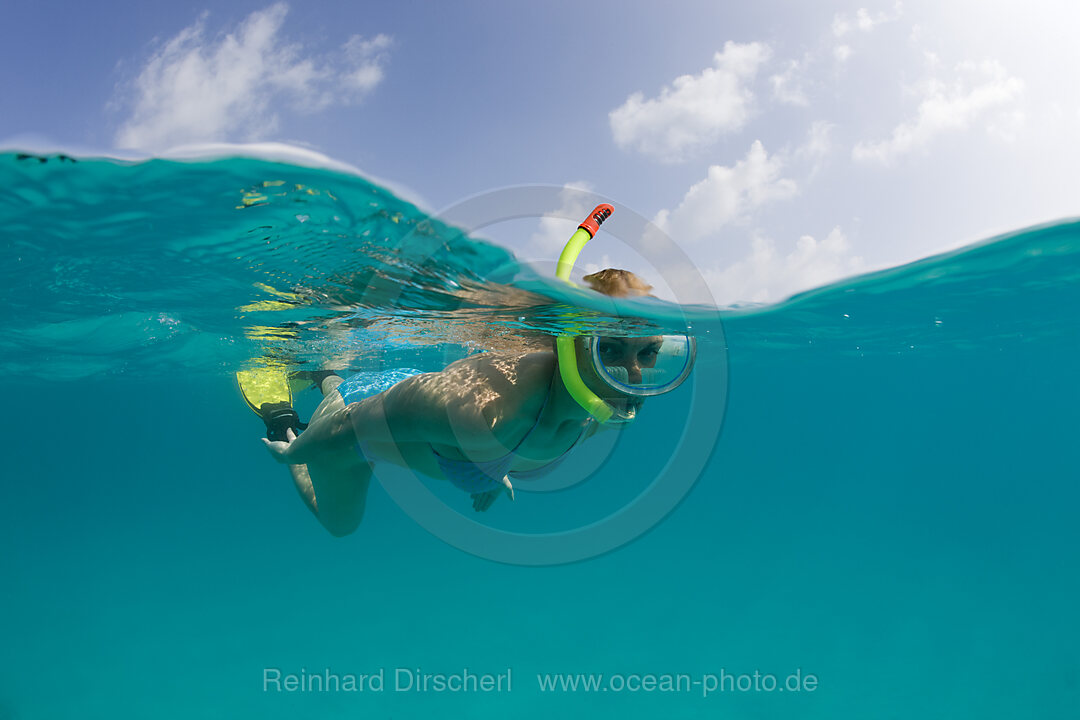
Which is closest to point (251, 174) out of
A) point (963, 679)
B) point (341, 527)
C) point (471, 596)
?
point (341, 527)

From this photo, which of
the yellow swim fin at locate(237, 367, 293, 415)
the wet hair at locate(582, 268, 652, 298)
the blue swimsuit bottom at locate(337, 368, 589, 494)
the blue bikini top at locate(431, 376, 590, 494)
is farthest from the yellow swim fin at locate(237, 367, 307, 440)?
the wet hair at locate(582, 268, 652, 298)

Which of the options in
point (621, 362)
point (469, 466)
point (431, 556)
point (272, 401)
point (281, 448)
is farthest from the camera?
point (431, 556)

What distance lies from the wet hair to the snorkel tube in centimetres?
217

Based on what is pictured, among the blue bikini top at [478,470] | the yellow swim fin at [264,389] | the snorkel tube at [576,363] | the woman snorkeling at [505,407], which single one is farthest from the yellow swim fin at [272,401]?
the snorkel tube at [576,363]

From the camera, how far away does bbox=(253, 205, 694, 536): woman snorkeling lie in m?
3.07

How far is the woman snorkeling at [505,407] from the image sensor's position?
3068 millimetres

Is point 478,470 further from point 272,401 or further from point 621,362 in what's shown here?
point 272,401

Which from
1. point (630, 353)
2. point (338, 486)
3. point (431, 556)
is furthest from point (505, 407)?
point (431, 556)

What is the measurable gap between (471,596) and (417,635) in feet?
23.0

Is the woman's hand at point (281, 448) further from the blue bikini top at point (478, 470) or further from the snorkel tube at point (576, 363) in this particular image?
the snorkel tube at point (576, 363)

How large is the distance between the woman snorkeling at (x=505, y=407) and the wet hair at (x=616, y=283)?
1.76 meters

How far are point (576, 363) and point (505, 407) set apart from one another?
0.51m

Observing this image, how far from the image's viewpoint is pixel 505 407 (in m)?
3.22

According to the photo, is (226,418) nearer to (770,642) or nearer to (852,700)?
(770,642)
